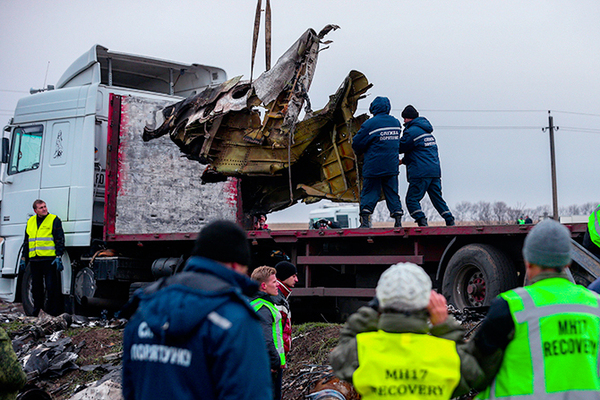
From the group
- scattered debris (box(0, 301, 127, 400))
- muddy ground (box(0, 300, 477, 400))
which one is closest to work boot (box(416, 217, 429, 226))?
muddy ground (box(0, 300, 477, 400))

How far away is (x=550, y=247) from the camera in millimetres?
2334

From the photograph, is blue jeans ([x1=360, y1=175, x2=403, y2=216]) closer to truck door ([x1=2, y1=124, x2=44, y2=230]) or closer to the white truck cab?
the white truck cab

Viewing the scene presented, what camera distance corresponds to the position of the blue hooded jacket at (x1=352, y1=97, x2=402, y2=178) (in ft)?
24.2

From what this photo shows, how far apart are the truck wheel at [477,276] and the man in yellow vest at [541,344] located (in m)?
3.82

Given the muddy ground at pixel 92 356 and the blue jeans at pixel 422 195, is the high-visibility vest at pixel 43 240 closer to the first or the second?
the muddy ground at pixel 92 356

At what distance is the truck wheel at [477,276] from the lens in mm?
6059

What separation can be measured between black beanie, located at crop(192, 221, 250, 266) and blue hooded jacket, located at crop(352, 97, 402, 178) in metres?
5.32

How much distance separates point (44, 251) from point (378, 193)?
503 centimetres

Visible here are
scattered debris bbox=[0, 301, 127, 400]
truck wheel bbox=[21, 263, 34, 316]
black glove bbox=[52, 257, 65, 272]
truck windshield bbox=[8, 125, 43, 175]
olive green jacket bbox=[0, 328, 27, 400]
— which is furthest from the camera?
truck windshield bbox=[8, 125, 43, 175]

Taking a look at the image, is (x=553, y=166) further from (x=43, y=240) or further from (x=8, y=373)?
(x=8, y=373)

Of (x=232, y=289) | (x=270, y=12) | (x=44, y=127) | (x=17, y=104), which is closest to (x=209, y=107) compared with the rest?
(x=270, y=12)

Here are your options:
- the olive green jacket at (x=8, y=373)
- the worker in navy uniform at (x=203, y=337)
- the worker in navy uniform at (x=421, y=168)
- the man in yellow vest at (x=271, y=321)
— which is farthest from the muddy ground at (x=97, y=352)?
the worker in navy uniform at (x=203, y=337)

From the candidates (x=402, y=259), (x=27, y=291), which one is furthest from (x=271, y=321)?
(x=27, y=291)

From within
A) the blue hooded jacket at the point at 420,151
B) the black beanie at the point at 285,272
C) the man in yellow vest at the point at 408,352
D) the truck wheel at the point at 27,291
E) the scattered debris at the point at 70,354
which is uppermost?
the blue hooded jacket at the point at 420,151
